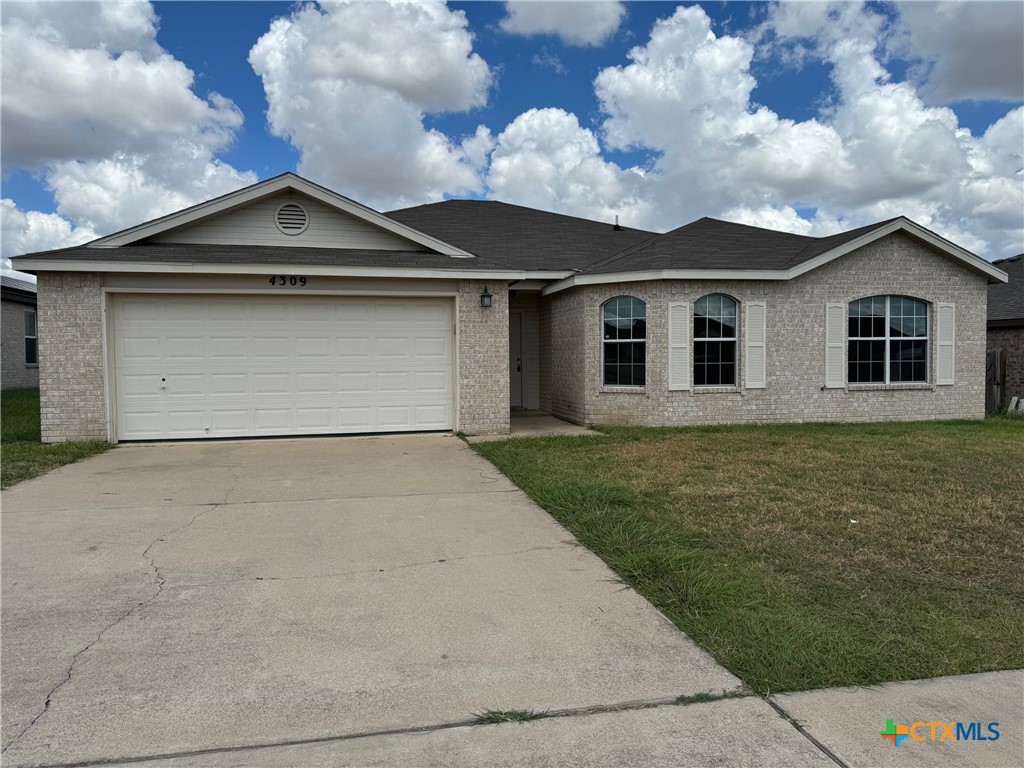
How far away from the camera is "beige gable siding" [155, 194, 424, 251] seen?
11648mm

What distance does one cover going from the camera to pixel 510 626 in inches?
155

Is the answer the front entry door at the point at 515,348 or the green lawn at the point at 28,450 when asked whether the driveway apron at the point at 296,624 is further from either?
the front entry door at the point at 515,348

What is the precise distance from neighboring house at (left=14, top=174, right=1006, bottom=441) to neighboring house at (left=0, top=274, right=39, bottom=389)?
42.7 ft

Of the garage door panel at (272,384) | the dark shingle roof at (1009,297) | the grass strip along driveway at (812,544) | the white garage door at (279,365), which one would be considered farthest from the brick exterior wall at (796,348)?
the garage door panel at (272,384)

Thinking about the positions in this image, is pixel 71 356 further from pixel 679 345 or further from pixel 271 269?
pixel 679 345

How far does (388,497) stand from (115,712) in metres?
4.19

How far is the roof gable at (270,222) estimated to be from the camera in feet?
36.8

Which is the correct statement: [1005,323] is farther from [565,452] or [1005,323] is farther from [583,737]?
[583,737]

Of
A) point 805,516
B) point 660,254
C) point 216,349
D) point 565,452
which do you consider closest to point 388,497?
point 565,452

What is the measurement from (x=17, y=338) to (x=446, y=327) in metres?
18.2

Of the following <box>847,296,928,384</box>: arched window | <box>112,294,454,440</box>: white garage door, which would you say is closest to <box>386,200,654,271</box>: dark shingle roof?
<box>112,294,454,440</box>: white garage door

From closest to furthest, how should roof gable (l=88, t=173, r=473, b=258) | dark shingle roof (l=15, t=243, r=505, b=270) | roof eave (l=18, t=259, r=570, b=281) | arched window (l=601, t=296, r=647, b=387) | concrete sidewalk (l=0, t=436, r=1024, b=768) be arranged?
concrete sidewalk (l=0, t=436, r=1024, b=768)
roof eave (l=18, t=259, r=570, b=281)
dark shingle roof (l=15, t=243, r=505, b=270)
roof gable (l=88, t=173, r=473, b=258)
arched window (l=601, t=296, r=647, b=387)

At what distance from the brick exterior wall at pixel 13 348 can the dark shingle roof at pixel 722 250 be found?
1888cm

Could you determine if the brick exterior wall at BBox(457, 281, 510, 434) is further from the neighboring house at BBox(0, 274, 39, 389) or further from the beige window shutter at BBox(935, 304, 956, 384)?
the neighboring house at BBox(0, 274, 39, 389)
